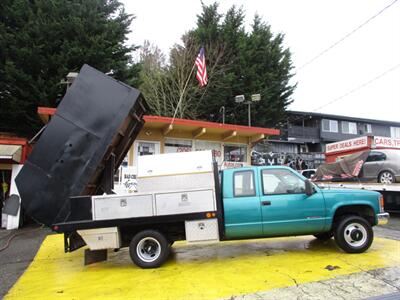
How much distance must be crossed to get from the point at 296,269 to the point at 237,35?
2257 centimetres

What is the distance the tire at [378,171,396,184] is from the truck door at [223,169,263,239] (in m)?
9.06

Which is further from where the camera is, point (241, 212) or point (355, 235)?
point (355, 235)

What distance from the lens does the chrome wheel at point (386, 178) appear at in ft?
43.8

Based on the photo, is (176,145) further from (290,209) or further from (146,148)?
(290,209)

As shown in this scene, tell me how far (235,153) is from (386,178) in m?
6.32

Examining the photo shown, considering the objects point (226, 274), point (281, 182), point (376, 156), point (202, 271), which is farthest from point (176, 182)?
point (376, 156)

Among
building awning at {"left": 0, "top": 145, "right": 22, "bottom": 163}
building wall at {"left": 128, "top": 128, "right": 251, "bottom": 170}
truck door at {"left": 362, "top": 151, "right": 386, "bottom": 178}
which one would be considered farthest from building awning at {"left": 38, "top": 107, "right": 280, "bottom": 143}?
truck door at {"left": 362, "top": 151, "right": 386, "bottom": 178}

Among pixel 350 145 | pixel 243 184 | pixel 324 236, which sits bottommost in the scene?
pixel 324 236

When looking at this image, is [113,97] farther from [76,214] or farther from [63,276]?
[63,276]

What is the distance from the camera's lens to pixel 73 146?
6.26 meters

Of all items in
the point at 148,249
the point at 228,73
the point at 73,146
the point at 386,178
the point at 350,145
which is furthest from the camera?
the point at 228,73

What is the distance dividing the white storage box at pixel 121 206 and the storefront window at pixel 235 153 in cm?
966

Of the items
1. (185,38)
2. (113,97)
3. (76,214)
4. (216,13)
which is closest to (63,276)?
(76,214)

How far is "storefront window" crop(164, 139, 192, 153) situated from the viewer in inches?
579
